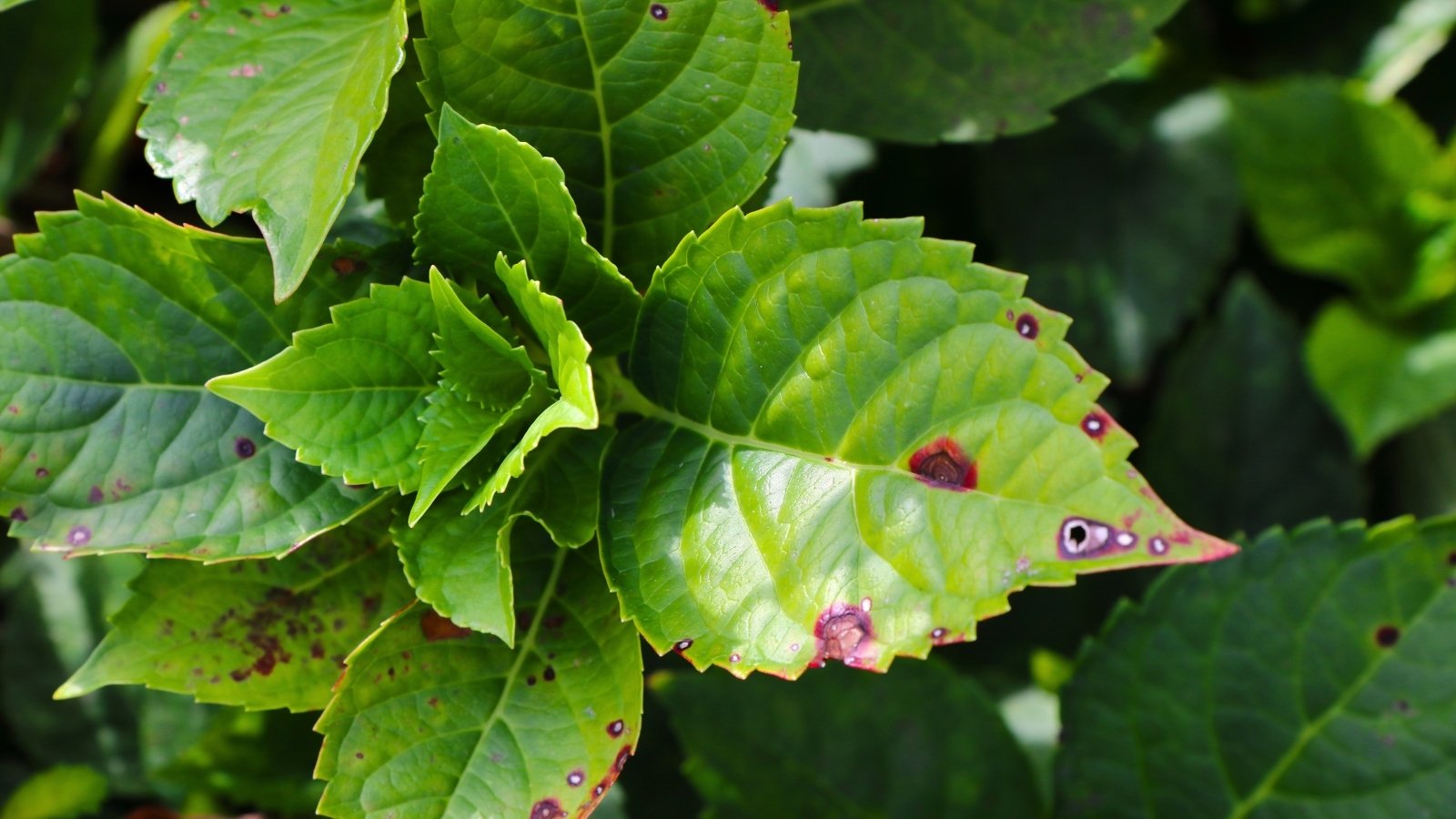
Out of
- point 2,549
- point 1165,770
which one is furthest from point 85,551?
point 1165,770

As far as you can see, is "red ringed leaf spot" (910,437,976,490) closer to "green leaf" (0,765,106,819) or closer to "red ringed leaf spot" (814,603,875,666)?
"red ringed leaf spot" (814,603,875,666)

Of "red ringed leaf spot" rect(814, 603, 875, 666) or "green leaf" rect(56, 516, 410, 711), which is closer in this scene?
"red ringed leaf spot" rect(814, 603, 875, 666)

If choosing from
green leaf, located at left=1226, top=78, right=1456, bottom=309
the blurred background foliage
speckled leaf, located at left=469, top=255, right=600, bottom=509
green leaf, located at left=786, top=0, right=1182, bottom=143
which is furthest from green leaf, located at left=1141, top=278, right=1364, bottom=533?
speckled leaf, located at left=469, top=255, right=600, bottom=509

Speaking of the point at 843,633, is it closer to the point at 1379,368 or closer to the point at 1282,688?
the point at 1282,688

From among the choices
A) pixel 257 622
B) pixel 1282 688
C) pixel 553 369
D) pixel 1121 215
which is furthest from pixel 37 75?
pixel 1282 688

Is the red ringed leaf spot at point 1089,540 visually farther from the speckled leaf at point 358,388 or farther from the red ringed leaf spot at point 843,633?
the speckled leaf at point 358,388
